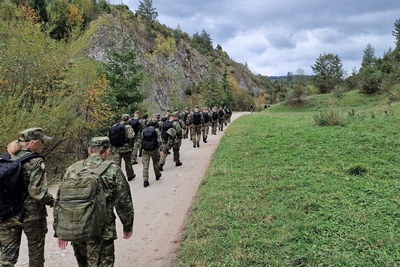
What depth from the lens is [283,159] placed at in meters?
10.3

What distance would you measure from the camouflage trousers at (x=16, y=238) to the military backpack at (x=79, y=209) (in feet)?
3.07

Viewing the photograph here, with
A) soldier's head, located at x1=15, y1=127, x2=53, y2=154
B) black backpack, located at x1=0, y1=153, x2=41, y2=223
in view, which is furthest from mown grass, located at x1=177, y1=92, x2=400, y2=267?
soldier's head, located at x1=15, y1=127, x2=53, y2=154

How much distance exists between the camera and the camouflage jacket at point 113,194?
12.5 feet

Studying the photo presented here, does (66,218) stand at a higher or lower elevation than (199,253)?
higher

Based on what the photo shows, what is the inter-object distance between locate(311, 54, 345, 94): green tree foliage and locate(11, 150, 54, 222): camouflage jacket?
188 ft

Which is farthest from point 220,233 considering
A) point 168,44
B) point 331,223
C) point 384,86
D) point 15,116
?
point 168,44

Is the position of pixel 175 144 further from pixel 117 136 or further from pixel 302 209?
pixel 302 209

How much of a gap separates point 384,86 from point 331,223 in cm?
3440

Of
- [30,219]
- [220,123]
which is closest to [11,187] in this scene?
[30,219]

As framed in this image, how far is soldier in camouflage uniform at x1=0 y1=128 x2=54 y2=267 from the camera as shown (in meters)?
4.06

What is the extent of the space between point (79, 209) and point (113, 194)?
0.60 metres

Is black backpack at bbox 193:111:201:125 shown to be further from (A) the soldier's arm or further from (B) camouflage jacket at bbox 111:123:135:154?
(A) the soldier's arm

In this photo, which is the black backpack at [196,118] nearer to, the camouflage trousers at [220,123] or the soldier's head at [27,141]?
the camouflage trousers at [220,123]

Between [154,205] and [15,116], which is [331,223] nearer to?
[154,205]
